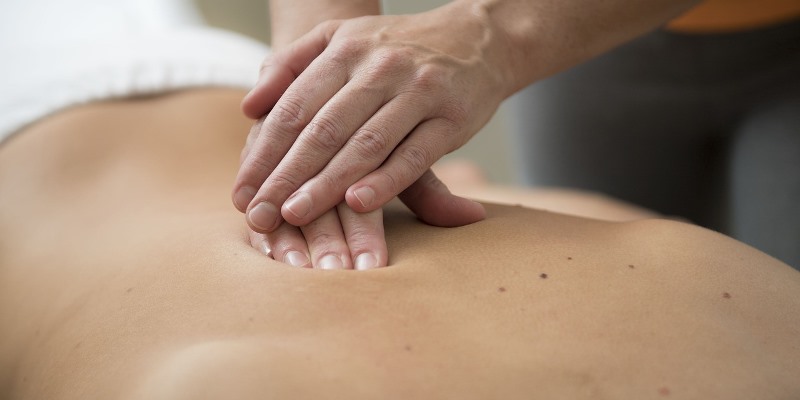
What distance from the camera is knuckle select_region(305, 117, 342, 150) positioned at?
2.84ft

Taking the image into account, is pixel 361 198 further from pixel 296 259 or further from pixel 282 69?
pixel 282 69

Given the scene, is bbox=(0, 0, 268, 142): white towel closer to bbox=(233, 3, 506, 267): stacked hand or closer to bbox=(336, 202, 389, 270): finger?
bbox=(233, 3, 506, 267): stacked hand

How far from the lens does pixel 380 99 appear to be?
906 millimetres

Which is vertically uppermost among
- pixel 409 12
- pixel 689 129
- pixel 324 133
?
pixel 324 133

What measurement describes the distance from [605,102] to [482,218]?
86 cm

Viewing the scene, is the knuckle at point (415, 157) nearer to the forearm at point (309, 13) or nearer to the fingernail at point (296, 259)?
the fingernail at point (296, 259)

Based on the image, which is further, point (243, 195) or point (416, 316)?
point (243, 195)

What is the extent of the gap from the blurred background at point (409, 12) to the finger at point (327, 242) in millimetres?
1533

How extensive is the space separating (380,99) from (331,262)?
20cm

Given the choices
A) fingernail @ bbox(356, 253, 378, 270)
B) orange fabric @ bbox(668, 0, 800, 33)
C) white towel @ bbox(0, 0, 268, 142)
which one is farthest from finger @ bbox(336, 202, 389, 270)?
orange fabric @ bbox(668, 0, 800, 33)

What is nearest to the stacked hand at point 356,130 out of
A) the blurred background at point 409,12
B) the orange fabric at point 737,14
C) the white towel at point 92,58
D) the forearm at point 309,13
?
the forearm at point 309,13

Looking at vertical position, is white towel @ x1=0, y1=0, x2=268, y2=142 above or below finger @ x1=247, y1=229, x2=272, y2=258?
below

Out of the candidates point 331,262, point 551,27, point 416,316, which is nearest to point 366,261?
point 331,262

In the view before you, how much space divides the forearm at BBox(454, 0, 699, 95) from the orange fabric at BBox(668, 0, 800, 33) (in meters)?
0.37
